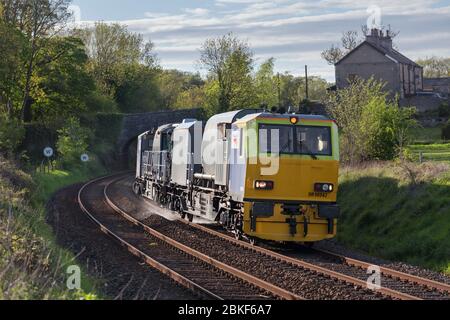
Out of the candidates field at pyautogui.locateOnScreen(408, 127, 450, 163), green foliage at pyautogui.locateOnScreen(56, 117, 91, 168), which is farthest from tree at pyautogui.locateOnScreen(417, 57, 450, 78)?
green foliage at pyautogui.locateOnScreen(56, 117, 91, 168)

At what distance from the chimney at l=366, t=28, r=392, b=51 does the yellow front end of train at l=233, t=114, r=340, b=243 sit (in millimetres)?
59119

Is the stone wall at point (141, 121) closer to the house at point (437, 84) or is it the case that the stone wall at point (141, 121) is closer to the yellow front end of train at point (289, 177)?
the house at point (437, 84)

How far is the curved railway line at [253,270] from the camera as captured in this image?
12078mm

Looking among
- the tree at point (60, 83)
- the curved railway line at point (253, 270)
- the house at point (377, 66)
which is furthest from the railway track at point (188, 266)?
the house at point (377, 66)

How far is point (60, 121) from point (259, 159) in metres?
43.3

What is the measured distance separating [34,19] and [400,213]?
39.8 m

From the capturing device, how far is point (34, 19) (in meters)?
52.4

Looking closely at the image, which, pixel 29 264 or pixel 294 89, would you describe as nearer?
pixel 29 264

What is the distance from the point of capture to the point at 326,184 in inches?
677

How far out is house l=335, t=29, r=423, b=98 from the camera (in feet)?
236

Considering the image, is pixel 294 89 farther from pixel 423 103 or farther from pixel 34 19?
pixel 34 19

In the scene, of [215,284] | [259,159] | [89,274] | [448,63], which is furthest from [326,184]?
[448,63]

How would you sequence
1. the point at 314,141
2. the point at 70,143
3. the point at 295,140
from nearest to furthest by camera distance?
1. the point at 295,140
2. the point at 314,141
3. the point at 70,143

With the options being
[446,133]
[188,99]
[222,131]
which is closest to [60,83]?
[446,133]
